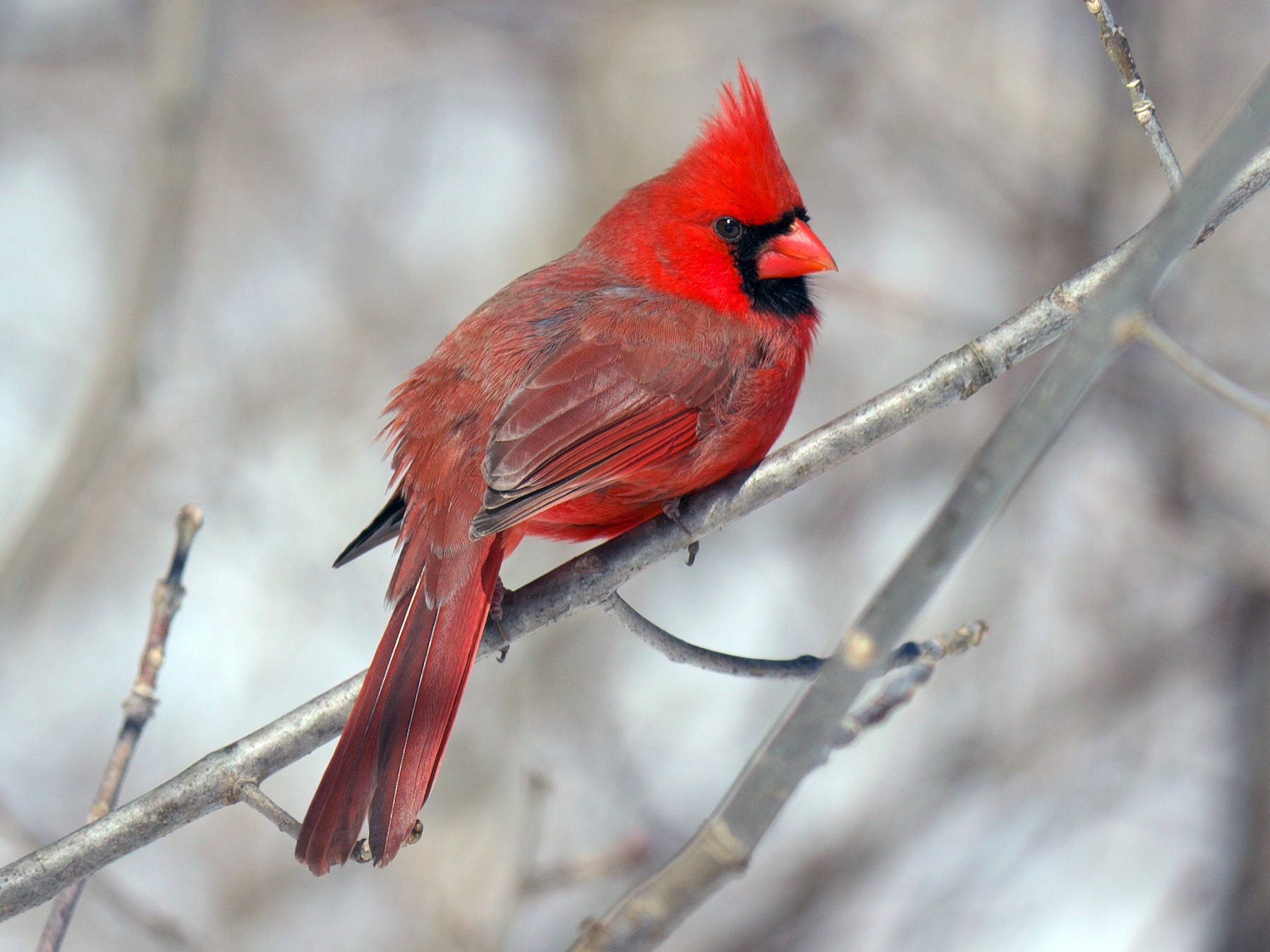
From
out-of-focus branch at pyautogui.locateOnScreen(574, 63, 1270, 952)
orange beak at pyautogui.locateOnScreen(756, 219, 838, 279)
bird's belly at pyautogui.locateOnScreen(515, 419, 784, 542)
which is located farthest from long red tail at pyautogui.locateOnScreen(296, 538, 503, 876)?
orange beak at pyautogui.locateOnScreen(756, 219, 838, 279)

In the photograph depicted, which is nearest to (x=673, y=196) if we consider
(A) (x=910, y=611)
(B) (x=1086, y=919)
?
(A) (x=910, y=611)

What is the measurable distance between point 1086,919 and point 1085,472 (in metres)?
1.45

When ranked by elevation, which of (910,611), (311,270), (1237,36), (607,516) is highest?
(311,270)

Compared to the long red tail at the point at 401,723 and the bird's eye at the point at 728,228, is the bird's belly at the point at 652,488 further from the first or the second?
the bird's eye at the point at 728,228

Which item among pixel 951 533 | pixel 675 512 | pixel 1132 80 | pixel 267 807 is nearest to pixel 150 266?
pixel 675 512

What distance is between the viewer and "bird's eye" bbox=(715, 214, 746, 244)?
2.45 metres

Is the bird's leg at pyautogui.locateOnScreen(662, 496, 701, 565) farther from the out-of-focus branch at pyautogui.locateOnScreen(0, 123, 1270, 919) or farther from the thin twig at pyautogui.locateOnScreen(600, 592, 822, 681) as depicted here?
the thin twig at pyautogui.locateOnScreen(600, 592, 822, 681)

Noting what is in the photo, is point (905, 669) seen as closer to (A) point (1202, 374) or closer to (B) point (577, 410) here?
(B) point (577, 410)

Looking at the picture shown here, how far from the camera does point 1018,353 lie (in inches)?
67.9

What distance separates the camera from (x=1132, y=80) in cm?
161

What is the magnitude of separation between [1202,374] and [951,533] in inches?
11.3

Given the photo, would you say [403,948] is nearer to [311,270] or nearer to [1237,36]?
[311,270]

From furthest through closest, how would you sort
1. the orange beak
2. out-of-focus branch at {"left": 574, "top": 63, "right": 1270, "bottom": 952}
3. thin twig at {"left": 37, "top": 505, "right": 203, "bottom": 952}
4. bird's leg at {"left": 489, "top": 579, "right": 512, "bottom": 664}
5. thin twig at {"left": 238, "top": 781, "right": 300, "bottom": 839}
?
1. the orange beak
2. bird's leg at {"left": 489, "top": 579, "right": 512, "bottom": 664}
3. thin twig at {"left": 37, "top": 505, "right": 203, "bottom": 952}
4. thin twig at {"left": 238, "top": 781, "right": 300, "bottom": 839}
5. out-of-focus branch at {"left": 574, "top": 63, "right": 1270, "bottom": 952}

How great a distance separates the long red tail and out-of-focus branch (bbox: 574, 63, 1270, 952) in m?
Answer: 0.74
